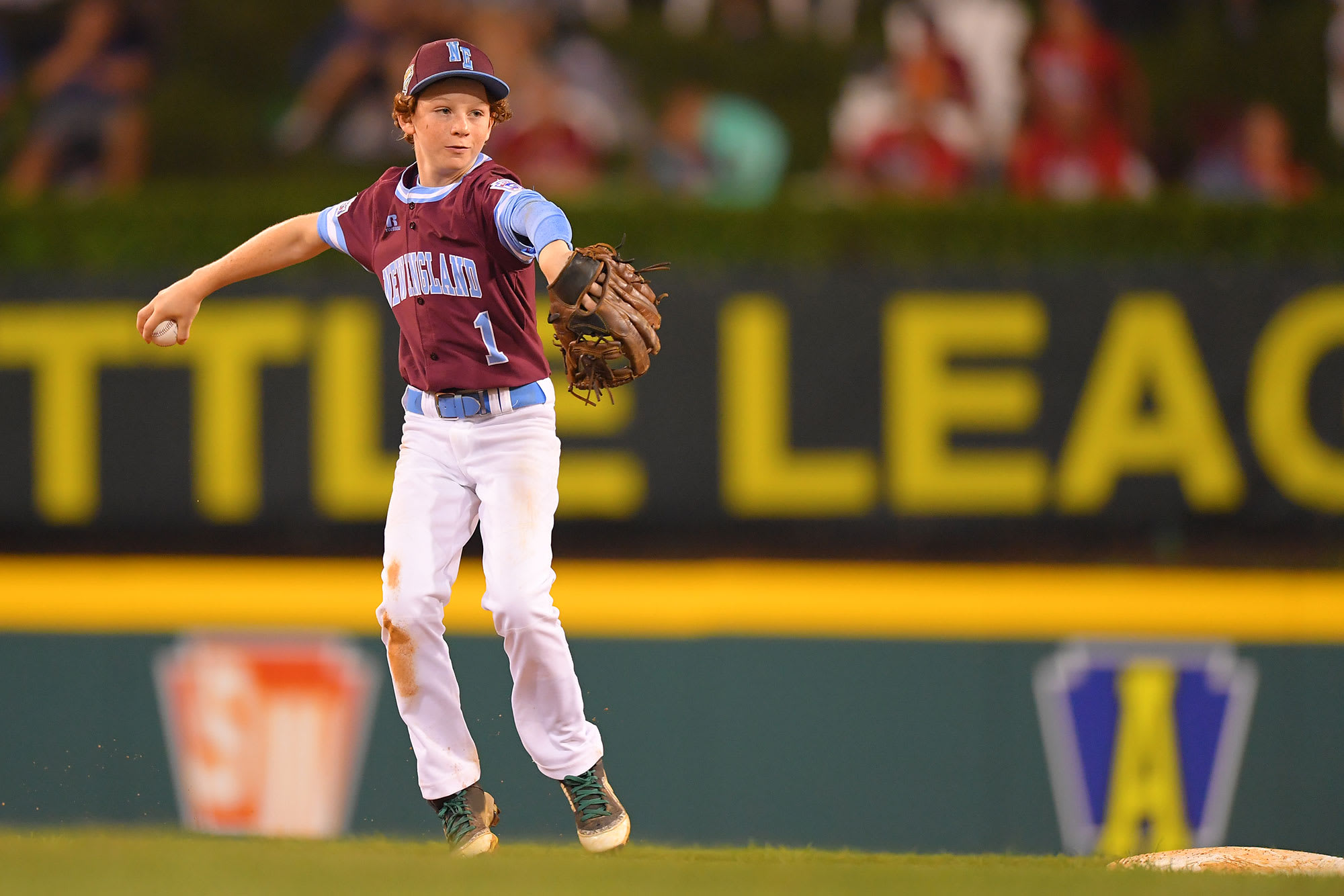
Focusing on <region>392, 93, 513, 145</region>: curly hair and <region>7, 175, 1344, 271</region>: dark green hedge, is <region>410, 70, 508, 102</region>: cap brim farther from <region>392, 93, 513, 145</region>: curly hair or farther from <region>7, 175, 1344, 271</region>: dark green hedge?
<region>7, 175, 1344, 271</region>: dark green hedge

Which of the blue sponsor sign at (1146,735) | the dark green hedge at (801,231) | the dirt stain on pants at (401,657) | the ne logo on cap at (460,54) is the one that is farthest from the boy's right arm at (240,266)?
the blue sponsor sign at (1146,735)

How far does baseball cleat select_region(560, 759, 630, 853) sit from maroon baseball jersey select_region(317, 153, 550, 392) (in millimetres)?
1033

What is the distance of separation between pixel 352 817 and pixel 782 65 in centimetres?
517

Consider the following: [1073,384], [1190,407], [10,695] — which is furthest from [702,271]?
[10,695]

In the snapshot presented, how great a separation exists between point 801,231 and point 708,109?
169cm

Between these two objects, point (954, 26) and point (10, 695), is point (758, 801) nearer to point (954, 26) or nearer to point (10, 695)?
point (10, 695)

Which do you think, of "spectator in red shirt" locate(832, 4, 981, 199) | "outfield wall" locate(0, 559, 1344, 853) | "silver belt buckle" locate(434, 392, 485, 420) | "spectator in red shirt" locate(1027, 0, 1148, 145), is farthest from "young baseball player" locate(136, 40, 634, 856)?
"spectator in red shirt" locate(1027, 0, 1148, 145)

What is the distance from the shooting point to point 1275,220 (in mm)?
7148

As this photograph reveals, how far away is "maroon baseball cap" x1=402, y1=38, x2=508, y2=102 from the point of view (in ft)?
11.8

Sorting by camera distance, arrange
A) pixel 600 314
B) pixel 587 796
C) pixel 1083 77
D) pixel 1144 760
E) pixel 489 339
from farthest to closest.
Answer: pixel 1083 77 → pixel 1144 760 → pixel 587 796 → pixel 489 339 → pixel 600 314

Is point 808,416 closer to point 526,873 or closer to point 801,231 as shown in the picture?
point 801,231

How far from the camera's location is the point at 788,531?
7000 millimetres

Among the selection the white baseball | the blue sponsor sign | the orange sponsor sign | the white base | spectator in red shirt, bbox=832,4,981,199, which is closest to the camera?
the white baseball

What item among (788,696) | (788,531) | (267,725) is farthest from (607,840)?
(267,725)
